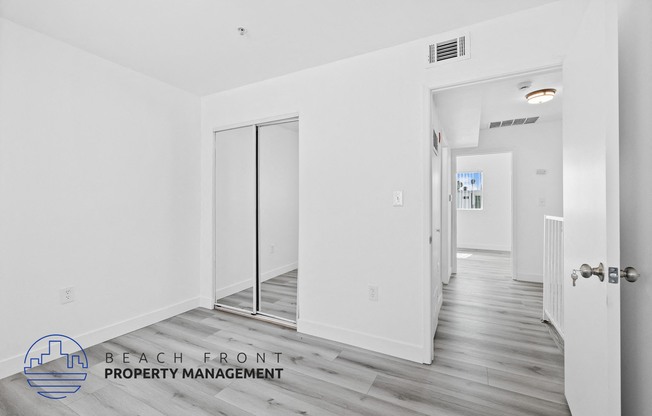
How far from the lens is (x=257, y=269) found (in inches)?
125

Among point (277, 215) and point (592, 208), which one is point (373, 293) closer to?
point (277, 215)

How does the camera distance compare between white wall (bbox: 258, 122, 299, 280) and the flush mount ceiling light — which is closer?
white wall (bbox: 258, 122, 299, 280)

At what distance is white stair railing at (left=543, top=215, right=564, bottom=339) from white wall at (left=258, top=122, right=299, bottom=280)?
242cm

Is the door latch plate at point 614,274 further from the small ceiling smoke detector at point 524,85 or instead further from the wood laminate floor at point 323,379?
the small ceiling smoke detector at point 524,85

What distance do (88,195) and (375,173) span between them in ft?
7.86

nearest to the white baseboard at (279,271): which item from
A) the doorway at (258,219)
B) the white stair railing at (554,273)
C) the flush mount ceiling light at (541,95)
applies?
the doorway at (258,219)

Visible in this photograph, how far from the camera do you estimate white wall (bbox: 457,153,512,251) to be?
301 inches

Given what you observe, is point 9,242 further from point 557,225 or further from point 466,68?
point 557,225

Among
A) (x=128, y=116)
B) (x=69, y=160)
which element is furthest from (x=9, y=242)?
(x=128, y=116)

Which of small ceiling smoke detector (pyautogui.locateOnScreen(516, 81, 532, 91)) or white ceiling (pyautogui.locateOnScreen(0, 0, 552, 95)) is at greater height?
small ceiling smoke detector (pyautogui.locateOnScreen(516, 81, 532, 91))

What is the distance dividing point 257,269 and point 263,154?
48.4 inches

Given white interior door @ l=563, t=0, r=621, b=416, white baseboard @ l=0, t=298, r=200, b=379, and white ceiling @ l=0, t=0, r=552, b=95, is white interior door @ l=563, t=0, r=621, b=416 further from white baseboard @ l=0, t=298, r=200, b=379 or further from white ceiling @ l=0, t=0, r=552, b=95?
white baseboard @ l=0, t=298, r=200, b=379

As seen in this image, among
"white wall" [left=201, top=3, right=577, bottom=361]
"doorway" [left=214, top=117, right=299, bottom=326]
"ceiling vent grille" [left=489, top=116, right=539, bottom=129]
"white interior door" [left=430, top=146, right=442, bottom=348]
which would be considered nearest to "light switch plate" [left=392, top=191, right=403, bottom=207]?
"white wall" [left=201, top=3, right=577, bottom=361]

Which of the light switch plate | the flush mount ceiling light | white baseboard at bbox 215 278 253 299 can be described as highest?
the flush mount ceiling light
